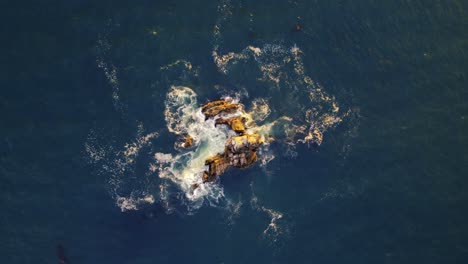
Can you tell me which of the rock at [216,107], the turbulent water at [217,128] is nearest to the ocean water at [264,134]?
the turbulent water at [217,128]

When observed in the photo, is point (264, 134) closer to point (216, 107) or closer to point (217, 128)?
point (217, 128)

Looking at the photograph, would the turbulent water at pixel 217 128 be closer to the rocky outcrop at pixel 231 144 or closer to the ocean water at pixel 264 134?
the ocean water at pixel 264 134

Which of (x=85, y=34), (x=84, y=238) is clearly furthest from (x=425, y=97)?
(x=84, y=238)

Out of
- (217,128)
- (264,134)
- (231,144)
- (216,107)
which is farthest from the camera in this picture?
(264,134)

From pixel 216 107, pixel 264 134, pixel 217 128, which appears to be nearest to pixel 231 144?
pixel 217 128

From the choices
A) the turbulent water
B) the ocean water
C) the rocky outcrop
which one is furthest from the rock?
the ocean water

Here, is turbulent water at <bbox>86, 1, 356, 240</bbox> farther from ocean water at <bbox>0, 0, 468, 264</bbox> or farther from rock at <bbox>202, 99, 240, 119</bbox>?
rock at <bbox>202, 99, 240, 119</bbox>

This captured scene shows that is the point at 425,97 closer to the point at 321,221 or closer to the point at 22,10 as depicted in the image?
the point at 321,221

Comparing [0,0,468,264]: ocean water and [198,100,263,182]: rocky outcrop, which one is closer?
[0,0,468,264]: ocean water
